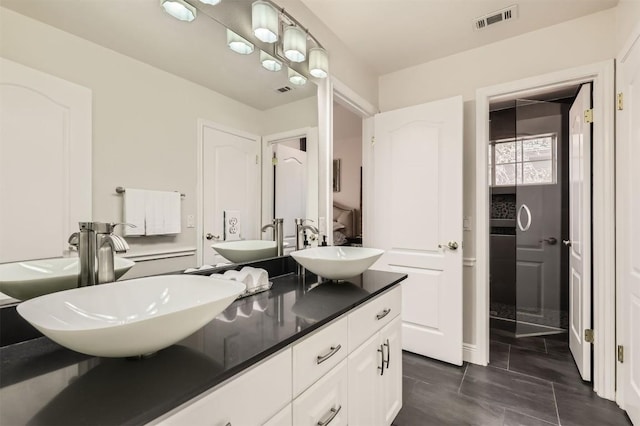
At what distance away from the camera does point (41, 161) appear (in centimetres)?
84

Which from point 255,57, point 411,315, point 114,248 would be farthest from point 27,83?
point 411,315

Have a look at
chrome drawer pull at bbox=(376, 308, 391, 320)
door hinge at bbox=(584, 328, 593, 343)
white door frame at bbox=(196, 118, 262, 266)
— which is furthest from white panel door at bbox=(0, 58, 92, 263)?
door hinge at bbox=(584, 328, 593, 343)

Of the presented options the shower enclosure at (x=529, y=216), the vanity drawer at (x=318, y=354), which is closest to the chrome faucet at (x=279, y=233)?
the vanity drawer at (x=318, y=354)

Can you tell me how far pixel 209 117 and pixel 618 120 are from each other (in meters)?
2.40

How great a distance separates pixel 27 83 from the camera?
0.81 metres

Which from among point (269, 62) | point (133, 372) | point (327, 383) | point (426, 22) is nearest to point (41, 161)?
point (133, 372)

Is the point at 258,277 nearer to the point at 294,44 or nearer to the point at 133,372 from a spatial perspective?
the point at 133,372

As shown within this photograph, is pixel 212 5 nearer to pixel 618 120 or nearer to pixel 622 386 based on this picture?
pixel 618 120

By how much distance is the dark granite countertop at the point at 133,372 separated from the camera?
528mm

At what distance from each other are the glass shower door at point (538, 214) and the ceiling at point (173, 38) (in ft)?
9.94

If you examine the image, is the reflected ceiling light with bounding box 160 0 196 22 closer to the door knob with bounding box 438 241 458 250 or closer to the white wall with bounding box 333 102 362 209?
the white wall with bounding box 333 102 362 209

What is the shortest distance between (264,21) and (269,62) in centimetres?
20

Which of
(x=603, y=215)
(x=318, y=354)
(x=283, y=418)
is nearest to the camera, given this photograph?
(x=283, y=418)

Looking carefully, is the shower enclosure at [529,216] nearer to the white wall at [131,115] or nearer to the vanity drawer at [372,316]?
the vanity drawer at [372,316]
